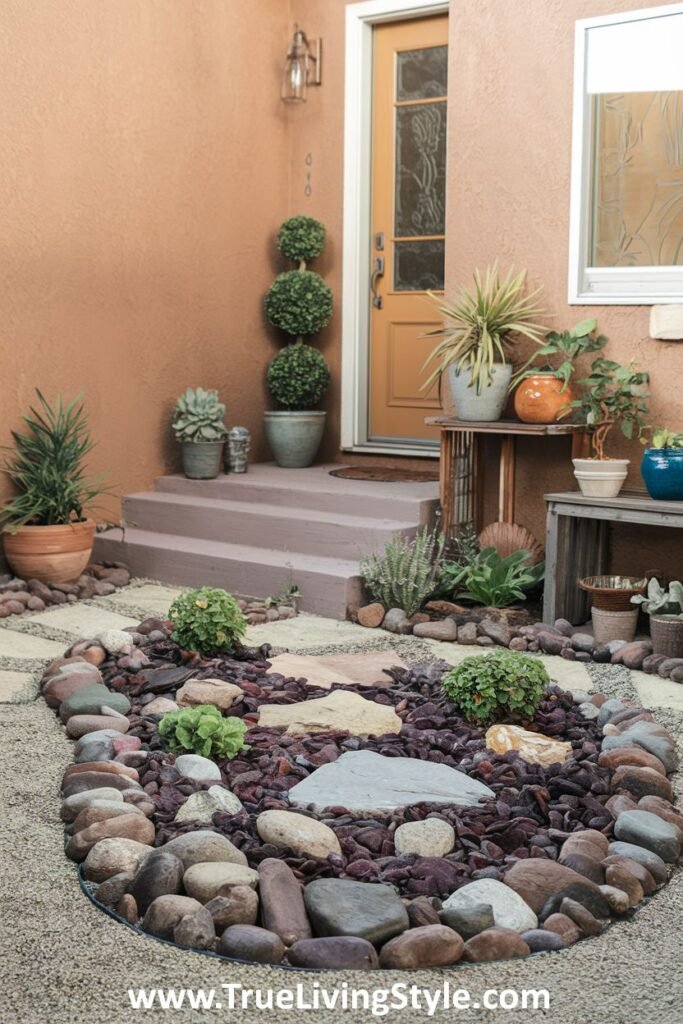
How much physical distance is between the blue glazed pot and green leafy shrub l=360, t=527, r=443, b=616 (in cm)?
99

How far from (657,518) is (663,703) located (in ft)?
3.00

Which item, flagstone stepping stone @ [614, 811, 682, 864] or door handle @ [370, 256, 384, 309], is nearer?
flagstone stepping stone @ [614, 811, 682, 864]

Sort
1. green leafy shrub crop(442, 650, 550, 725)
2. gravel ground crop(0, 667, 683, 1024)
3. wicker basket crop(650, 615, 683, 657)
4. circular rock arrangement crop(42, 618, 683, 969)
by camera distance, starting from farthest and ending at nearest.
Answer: wicker basket crop(650, 615, 683, 657)
green leafy shrub crop(442, 650, 550, 725)
circular rock arrangement crop(42, 618, 683, 969)
gravel ground crop(0, 667, 683, 1024)

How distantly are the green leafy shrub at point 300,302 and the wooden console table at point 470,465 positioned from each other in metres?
1.71

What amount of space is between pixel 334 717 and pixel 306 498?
250cm

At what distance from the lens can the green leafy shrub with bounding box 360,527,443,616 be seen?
4.98 meters

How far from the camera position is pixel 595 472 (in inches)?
188

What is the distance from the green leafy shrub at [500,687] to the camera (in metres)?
3.40

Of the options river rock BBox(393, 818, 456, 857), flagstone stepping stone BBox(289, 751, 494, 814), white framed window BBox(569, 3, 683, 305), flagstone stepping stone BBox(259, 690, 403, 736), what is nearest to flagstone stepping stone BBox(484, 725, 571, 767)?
flagstone stepping stone BBox(289, 751, 494, 814)

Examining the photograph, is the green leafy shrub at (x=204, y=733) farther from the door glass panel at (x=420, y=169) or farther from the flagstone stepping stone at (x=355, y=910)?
the door glass panel at (x=420, y=169)

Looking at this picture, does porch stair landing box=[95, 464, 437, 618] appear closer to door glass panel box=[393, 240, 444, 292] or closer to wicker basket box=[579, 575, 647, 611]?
wicker basket box=[579, 575, 647, 611]

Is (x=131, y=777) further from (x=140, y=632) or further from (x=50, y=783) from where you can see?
(x=140, y=632)

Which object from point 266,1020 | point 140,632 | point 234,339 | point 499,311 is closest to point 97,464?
point 234,339

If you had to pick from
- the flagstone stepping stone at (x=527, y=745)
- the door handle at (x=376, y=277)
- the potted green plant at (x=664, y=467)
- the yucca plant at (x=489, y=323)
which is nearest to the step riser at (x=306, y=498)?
the yucca plant at (x=489, y=323)
